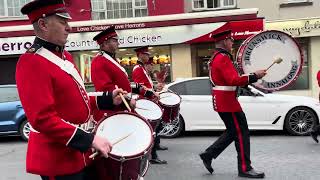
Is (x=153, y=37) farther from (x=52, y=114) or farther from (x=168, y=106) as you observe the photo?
(x=52, y=114)

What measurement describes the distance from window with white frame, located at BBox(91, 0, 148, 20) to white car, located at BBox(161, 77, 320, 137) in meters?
7.84

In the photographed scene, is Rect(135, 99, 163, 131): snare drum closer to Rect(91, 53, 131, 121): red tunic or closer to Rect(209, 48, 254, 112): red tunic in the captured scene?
Rect(209, 48, 254, 112): red tunic

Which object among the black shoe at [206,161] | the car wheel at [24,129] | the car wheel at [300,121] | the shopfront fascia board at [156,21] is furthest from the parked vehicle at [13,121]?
the black shoe at [206,161]

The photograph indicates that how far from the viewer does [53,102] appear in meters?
3.10

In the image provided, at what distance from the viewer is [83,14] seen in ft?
63.4

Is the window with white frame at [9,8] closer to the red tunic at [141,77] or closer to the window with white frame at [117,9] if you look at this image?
the window with white frame at [117,9]

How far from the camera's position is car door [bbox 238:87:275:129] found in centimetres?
1162

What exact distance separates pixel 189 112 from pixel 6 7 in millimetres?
10680

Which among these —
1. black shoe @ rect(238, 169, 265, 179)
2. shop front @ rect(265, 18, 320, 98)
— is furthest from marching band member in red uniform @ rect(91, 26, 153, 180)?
shop front @ rect(265, 18, 320, 98)

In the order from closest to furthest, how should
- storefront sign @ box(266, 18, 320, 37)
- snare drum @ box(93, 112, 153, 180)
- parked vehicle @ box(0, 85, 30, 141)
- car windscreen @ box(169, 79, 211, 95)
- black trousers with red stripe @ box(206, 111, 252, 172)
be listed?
1. snare drum @ box(93, 112, 153, 180)
2. black trousers with red stripe @ box(206, 111, 252, 172)
3. car windscreen @ box(169, 79, 211, 95)
4. parked vehicle @ box(0, 85, 30, 141)
5. storefront sign @ box(266, 18, 320, 37)

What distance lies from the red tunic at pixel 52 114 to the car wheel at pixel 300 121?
28.8ft

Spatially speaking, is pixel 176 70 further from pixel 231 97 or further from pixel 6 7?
pixel 231 97

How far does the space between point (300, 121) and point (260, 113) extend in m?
0.88

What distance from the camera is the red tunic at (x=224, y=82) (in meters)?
7.01
